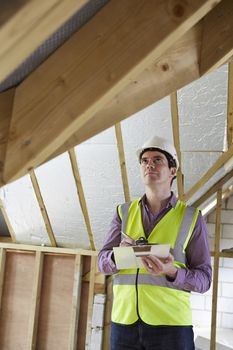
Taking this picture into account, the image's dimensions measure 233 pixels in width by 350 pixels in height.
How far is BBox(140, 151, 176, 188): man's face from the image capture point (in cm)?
195

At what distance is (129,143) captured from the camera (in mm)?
3418

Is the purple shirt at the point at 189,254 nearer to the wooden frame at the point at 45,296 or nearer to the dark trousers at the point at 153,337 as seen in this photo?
the dark trousers at the point at 153,337

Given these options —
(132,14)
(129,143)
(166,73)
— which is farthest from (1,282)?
(132,14)

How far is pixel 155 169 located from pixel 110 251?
0.40 metres

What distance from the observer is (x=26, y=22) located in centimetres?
80

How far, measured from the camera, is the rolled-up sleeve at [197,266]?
179cm

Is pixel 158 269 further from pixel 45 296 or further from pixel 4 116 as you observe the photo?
pixel 45 296

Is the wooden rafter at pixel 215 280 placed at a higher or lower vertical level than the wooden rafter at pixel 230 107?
lower

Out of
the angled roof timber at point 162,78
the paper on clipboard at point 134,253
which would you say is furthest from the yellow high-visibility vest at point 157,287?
the angled roof timber at point 162,78

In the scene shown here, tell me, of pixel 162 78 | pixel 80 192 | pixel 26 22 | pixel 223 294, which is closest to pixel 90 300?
pixel 80 192

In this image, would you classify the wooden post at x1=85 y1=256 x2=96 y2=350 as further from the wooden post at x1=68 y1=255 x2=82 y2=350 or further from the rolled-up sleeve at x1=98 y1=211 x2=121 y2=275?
the rolled-up sleeve at x1=98 y1=211 x2=121 y2=275

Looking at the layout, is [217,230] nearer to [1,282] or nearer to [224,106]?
[224,106]

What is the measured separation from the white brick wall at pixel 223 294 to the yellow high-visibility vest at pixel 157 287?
3.30m

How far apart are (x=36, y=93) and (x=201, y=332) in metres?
4.24
